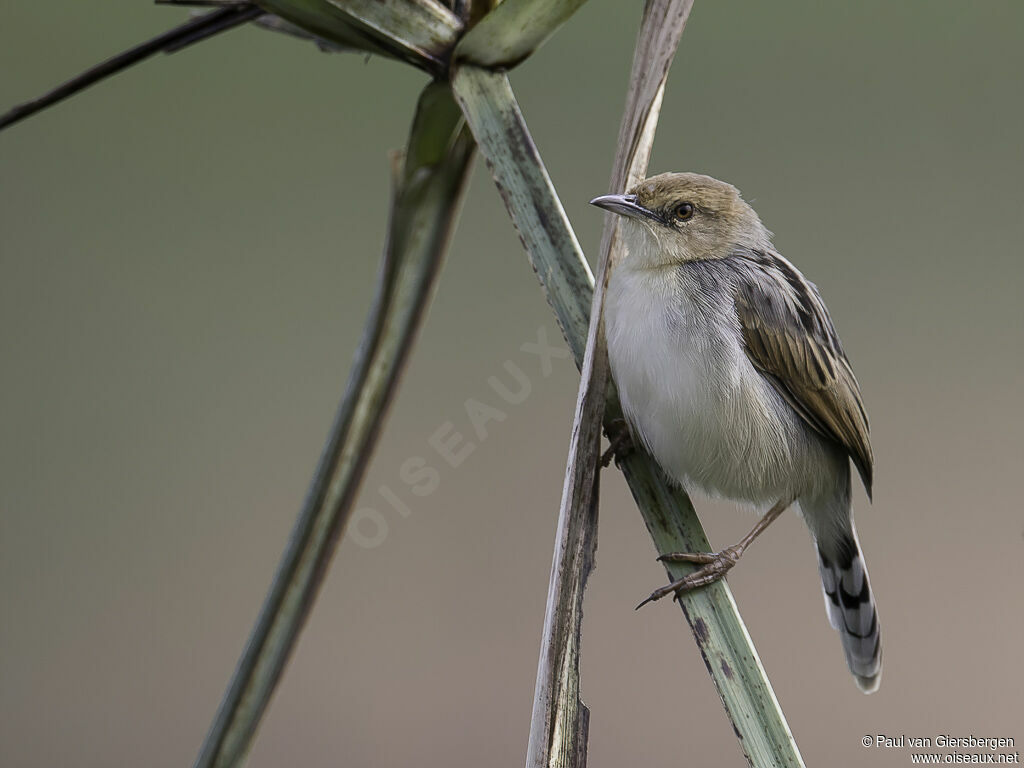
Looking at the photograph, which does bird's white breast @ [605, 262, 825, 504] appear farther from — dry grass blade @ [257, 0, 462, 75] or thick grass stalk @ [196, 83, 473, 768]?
dry grass blade @ [257, 0, 462, 75]

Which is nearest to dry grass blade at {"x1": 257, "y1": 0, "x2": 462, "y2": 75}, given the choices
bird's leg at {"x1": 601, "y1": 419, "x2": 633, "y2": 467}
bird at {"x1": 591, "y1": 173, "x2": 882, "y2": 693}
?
bird at {"x1": 591, "y1": 173, "x2": 882, "y2": 693}

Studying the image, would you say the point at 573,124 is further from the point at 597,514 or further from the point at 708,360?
the point at 597,514

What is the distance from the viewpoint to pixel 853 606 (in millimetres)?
2197

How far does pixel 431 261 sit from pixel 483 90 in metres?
0.25

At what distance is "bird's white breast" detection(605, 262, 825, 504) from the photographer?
5.83 feet

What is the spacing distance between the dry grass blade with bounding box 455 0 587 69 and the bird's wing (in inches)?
28.9

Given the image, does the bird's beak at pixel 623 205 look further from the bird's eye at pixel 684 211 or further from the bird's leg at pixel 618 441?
the bird's leg at pixel 618 441

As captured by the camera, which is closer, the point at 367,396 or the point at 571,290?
the point at 571,290

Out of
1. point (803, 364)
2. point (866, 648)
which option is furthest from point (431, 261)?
point (866, 648)

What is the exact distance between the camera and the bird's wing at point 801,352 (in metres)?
1.89

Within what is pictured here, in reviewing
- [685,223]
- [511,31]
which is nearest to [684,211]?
[685,223]

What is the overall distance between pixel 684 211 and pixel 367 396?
916 millimetres

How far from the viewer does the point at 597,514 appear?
48.6 inches

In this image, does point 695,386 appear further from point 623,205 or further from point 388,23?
point 388,23
